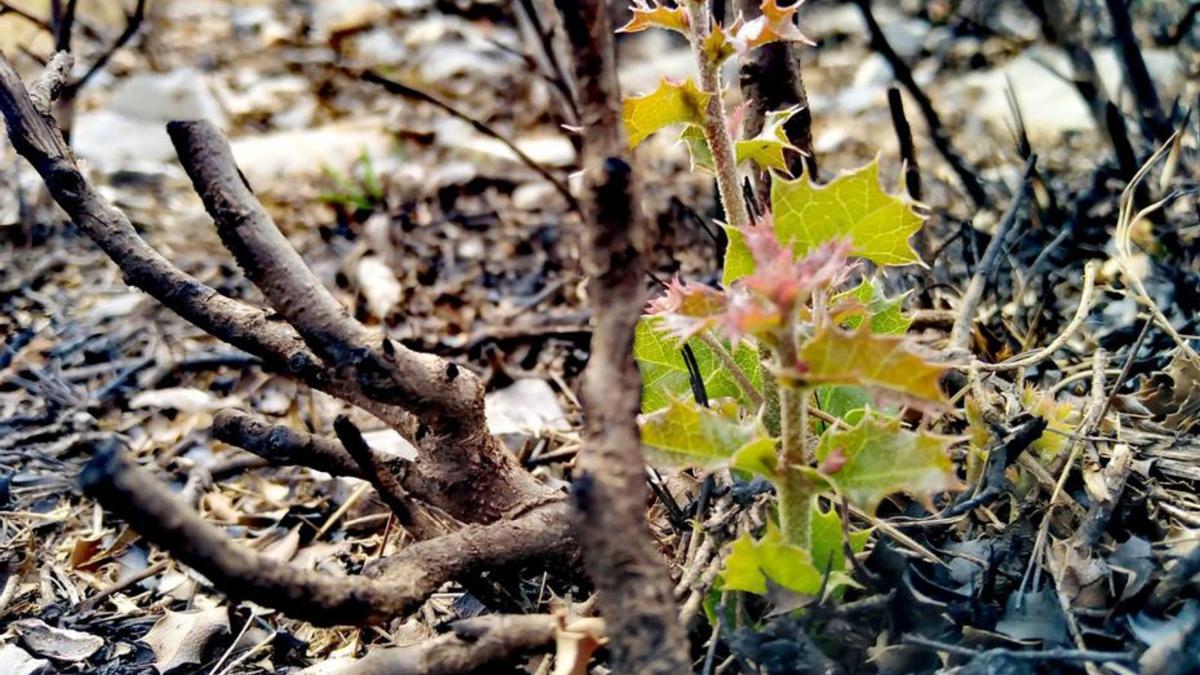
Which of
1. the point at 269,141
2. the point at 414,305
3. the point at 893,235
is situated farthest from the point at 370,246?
the point at 893,235

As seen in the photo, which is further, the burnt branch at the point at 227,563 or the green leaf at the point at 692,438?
the green leaf at the point at 692,438

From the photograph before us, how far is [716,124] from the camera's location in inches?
50.2

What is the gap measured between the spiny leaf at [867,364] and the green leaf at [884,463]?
0.35ft

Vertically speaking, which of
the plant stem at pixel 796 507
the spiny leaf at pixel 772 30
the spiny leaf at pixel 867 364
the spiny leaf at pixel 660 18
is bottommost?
the plant stem at pixel 796 507

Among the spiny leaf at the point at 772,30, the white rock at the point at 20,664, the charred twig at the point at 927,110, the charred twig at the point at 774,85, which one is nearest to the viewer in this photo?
the spiny leaf at the point at 772,30

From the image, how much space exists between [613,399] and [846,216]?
0.45 metres

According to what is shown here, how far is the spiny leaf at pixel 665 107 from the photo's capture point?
1.22 meters

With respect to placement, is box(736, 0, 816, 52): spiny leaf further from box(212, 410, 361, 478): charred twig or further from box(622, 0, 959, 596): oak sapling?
box(212, 410, 361, 478): charred twig

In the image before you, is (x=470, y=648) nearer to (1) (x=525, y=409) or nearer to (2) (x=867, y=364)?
(2) (x=867, y=364)

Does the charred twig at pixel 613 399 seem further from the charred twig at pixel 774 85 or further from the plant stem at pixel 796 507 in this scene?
the charred twig at pixel 774 85

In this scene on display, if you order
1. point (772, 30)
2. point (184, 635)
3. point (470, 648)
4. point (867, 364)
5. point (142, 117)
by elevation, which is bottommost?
point (184, 635)

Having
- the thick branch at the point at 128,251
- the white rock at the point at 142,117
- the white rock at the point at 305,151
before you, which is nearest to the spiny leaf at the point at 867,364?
the thick branch at the point at 128,251

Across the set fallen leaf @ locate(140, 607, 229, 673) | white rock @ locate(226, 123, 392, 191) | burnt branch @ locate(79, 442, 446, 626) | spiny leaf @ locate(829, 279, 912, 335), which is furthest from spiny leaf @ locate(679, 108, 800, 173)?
white rock @ locate(226, 123, 392, 191)

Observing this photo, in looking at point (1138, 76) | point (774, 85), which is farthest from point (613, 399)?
point (1138, 76)
